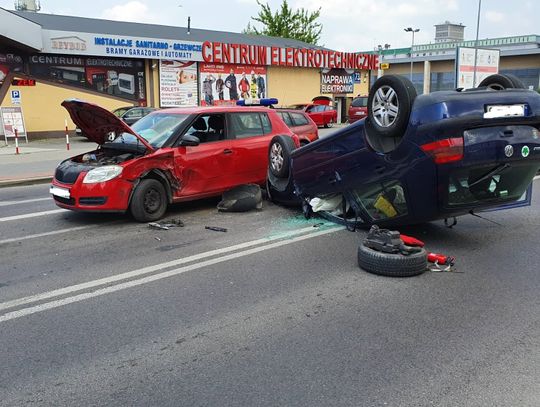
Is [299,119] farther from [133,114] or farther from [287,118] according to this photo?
[133,114]

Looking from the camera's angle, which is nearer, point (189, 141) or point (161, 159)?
point (161, 159)

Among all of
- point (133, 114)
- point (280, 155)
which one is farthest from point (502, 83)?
point (133, 114)

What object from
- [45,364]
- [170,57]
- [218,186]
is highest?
[170,57]

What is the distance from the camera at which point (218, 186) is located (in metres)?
8.28

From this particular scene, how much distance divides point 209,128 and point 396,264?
4340 millimetres

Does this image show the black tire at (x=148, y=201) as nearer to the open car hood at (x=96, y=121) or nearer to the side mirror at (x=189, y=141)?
the open car hood at (x=96, y=121)

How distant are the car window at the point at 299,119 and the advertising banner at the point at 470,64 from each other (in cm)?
1796

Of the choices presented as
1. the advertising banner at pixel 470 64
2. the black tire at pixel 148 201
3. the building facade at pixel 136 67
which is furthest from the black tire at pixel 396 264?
the advertising banner at pixel 470 64

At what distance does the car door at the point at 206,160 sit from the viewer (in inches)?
307

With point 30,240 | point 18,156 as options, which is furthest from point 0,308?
point 18,156

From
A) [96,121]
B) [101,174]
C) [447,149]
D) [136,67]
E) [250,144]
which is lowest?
[101,174]

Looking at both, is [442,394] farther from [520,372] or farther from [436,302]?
[436,302]

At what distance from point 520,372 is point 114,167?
5530mm

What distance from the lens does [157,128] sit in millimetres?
8156
